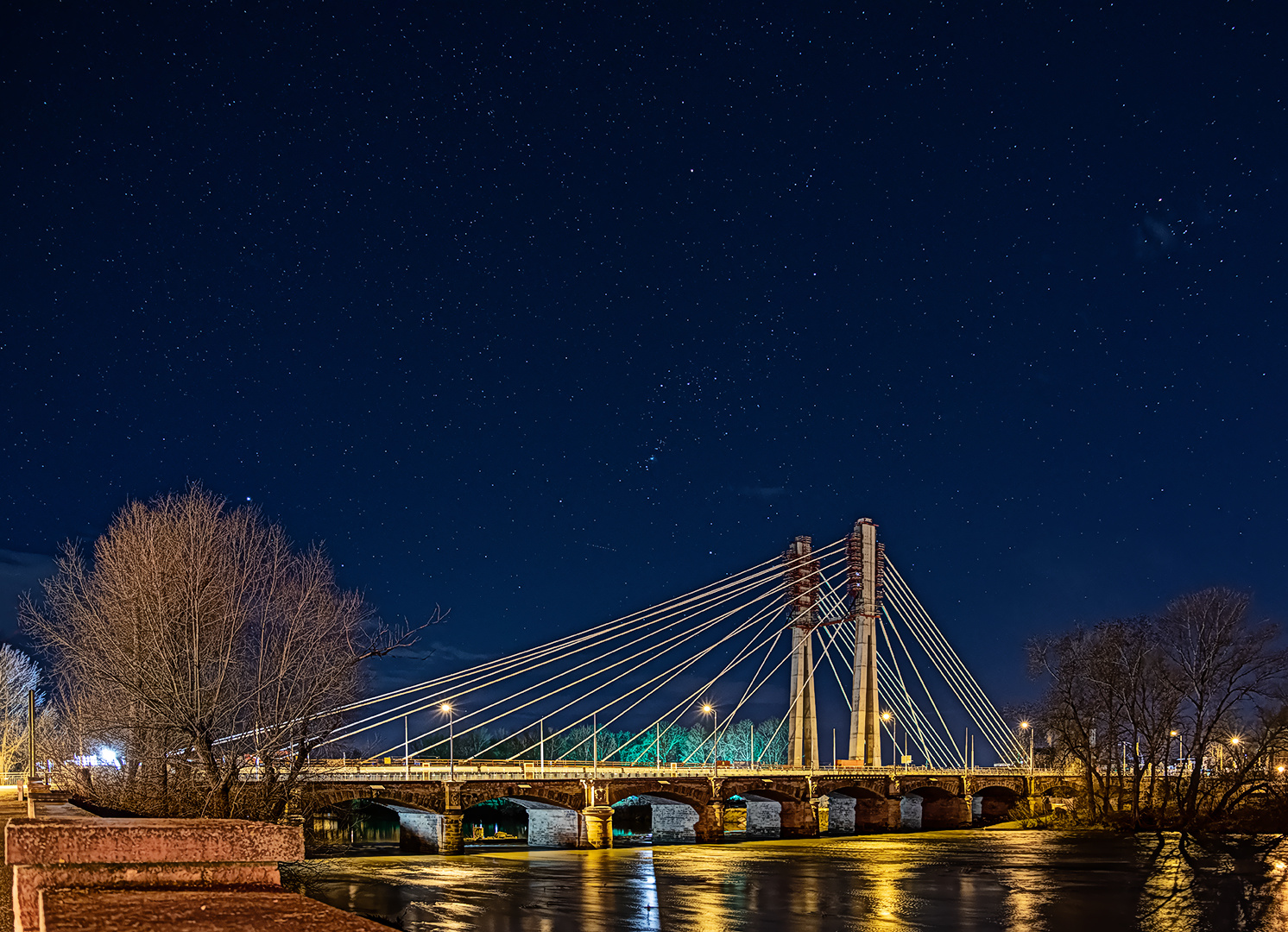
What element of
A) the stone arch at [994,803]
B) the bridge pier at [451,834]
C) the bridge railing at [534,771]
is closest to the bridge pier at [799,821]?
the bridge railing at [534,771]

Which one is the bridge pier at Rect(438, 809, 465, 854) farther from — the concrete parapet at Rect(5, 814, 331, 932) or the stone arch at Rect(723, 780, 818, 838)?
the concrete parapet at Rect(5, 814, 331, 932)

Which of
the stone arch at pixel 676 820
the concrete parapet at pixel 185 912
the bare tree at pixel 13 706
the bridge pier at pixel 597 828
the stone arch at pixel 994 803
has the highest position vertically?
the concrete parapet at pixel 185 912

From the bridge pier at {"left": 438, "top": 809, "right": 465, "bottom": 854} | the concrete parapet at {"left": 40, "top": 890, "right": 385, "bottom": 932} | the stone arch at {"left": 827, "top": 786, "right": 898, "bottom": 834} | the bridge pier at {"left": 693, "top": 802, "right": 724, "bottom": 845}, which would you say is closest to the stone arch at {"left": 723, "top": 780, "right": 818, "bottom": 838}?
the bridge pier at {"left": 693, "top": 802, "right": 724, "bottom": 845}

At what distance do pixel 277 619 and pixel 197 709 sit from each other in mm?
5015

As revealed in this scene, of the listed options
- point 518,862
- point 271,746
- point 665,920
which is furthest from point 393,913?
point 518,862

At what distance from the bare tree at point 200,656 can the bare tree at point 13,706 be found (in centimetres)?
3939

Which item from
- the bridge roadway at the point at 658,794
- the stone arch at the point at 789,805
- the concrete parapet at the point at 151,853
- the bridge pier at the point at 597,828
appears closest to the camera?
the concrete parapet at the point at 151,853

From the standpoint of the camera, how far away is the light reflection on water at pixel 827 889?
88.5 feet

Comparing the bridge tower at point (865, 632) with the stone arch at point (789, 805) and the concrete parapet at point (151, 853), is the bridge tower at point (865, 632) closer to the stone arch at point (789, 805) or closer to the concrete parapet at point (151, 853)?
the stone arch at point (789, 805)

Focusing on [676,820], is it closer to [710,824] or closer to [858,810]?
[710,824]

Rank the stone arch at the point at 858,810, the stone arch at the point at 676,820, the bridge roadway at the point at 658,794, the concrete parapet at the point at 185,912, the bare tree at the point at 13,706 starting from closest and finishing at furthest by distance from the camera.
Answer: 1. the concrete parapet at the point at 185,912
2. the bridge roadway at the point at 658,794
3. the stone arch at the point at 676,820
4. the bare tree at the point at 13,706
5. the stone arch at the point at 858,810

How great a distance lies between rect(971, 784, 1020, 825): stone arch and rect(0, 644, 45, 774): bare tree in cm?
6395

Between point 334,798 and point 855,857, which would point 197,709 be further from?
point 855,857

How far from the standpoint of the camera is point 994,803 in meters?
88.8
